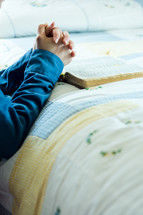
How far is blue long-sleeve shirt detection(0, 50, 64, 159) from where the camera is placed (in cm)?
59

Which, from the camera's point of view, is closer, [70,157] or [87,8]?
[70,157]

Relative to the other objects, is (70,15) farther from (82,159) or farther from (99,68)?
(82,159)

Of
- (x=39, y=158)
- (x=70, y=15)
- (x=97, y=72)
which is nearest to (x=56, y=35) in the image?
(x=97, y=72)

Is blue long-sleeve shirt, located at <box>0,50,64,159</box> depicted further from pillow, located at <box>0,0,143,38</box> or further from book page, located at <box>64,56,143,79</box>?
pillow, located at <box>0,0,143,38</box>

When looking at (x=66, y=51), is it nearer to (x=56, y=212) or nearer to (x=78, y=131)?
(x=78, y=131)

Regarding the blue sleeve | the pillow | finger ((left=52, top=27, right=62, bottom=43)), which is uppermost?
finger ((left=52, top=27, right=62, bottom=43))

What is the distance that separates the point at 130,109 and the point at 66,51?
32cm

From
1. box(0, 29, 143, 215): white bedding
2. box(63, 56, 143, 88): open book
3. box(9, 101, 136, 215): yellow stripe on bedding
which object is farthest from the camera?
box(63, 56, 143, 88): open book

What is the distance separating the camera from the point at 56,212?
468 millimetres

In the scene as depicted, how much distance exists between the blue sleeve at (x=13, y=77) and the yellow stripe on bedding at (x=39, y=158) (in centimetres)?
27

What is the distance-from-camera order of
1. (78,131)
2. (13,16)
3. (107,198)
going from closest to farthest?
(107,198) → (78,131) → (13,16)

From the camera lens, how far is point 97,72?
795mm

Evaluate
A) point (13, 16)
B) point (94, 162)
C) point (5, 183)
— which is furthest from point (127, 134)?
point (13, 16)

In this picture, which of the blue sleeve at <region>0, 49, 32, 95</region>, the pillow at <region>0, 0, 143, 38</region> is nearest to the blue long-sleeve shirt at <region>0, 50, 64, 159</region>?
the blue sleeve at <region>0, 49, 32, 95</region>
